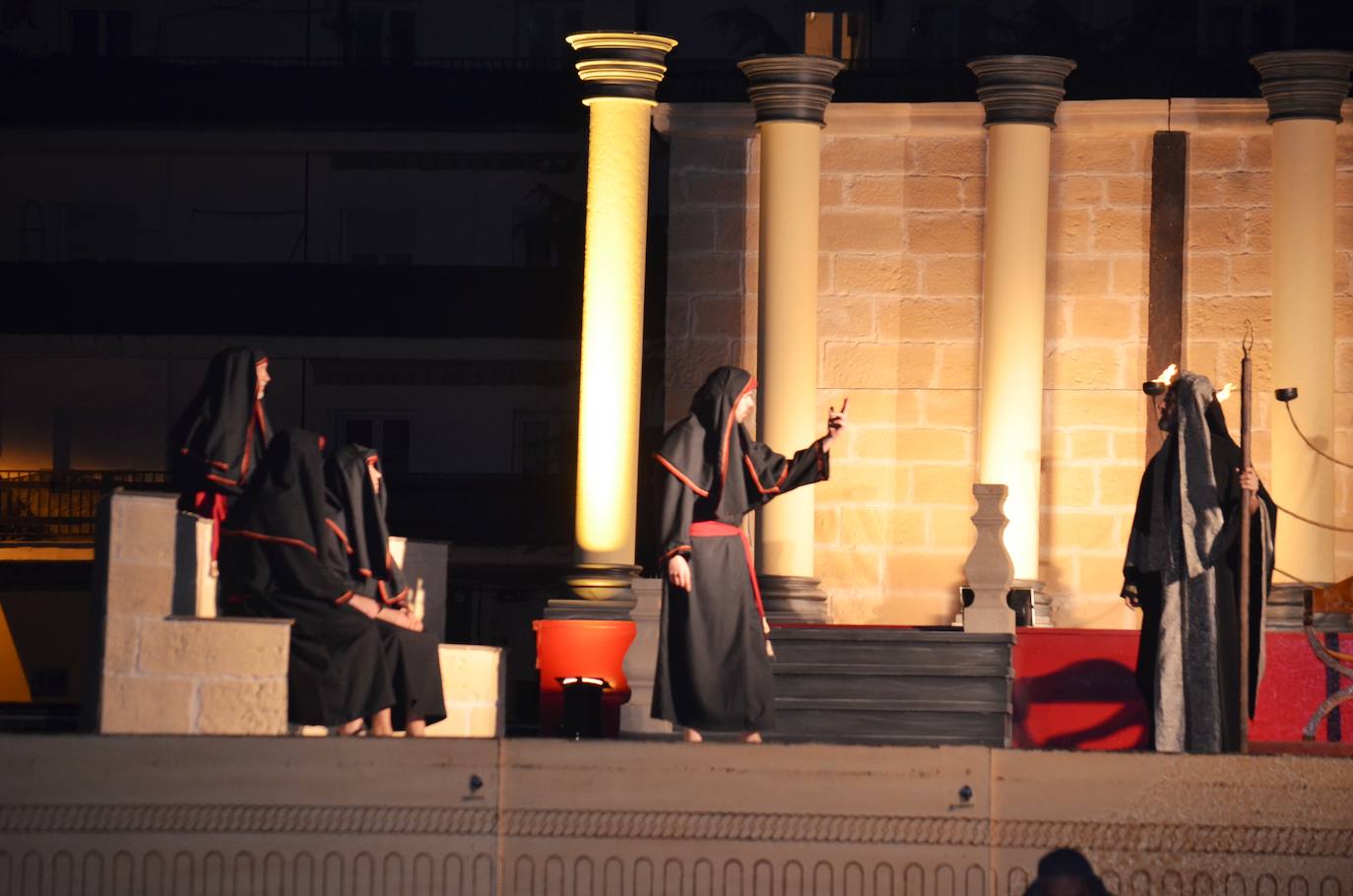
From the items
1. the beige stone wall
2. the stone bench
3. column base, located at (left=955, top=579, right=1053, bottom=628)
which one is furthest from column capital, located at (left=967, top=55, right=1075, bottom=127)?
the stone bench

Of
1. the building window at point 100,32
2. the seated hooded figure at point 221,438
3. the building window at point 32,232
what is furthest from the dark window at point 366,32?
the seated hooded figure at point 221,438

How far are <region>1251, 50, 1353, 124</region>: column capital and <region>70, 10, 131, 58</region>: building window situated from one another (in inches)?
729

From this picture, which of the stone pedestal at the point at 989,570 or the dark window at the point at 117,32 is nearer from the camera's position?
the stone pedestal at the point at 989,570

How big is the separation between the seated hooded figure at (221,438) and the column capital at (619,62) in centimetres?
560

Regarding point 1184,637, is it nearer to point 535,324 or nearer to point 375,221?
point 535,324

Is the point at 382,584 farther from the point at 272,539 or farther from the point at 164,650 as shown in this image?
the point at 164,650

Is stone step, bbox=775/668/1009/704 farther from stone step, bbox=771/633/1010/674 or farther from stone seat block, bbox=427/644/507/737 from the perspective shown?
stone seat block, bbox=427/644/507/737

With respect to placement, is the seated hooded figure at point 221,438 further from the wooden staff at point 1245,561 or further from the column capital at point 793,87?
the column capital at point 793,87

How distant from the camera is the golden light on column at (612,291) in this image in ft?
64.2

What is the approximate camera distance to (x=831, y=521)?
20172 millimetres

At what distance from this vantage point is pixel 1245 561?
13328 mm

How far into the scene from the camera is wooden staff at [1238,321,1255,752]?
12.9 metres

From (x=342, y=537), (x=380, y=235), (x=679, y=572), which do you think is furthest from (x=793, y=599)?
(x=380, y=235)

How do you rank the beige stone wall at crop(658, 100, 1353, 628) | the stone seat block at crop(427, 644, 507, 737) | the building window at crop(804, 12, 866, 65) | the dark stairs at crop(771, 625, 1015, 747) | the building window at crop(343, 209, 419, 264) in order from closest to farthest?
the stone seat block at crop(427, 644, 507, 737), the dark stairs at crop(771, 625, 1015, 747), the beige stone wall at crop(658, 100, 1353, 628), the building window at crop(804, 12, 866, 65), the building window at crop(343, 209, 419, 264)
